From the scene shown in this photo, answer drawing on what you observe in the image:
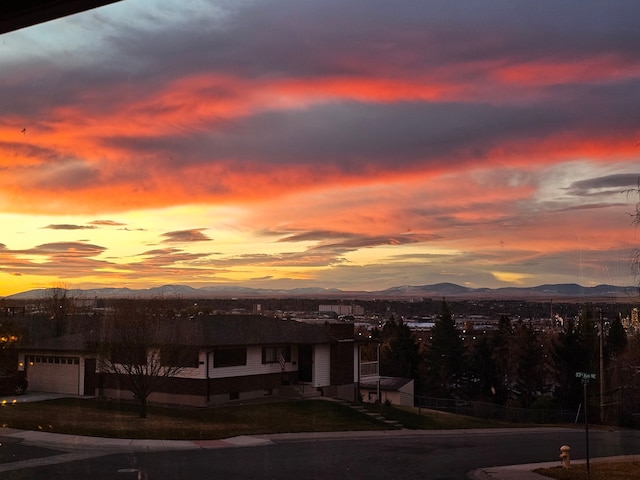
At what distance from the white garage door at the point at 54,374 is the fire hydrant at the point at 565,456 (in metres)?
5.88

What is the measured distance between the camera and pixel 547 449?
229 centimetres

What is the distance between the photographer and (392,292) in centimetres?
318

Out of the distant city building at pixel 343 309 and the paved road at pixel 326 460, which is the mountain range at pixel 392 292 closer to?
the distant city building at pixel 343 309

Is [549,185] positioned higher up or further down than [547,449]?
higher up

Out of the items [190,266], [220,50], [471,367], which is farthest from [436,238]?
[190,266]

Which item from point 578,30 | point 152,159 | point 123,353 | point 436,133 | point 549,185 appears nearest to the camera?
point 578,30

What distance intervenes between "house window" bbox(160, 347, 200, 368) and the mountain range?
51.1 inches

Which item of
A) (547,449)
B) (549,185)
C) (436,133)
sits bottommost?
(547,449)

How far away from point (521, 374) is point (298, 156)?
1680 millimetres

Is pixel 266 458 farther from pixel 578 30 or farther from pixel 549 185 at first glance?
pixel 578 30

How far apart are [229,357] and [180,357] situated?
566mm

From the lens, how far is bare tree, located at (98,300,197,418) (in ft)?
20.2

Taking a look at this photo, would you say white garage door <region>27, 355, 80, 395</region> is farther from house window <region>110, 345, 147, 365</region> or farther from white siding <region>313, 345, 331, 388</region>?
white siding <region>313, 345, 331, 388</region>

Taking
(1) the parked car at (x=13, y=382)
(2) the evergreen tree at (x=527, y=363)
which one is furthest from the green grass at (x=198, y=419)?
(2) the evergreen tree at (x=527, y=363)
